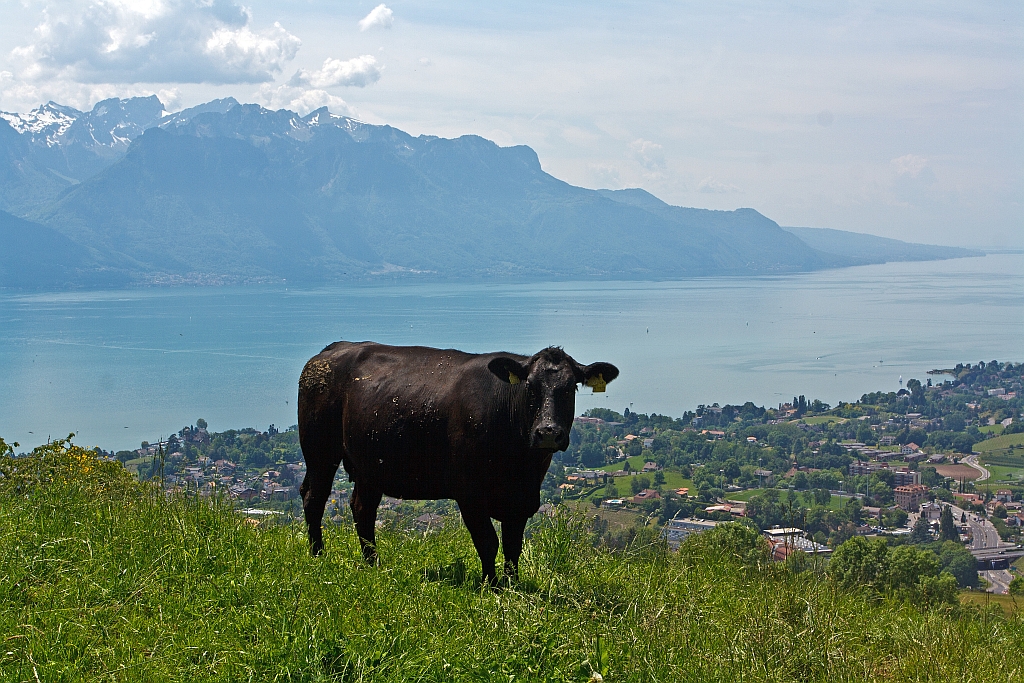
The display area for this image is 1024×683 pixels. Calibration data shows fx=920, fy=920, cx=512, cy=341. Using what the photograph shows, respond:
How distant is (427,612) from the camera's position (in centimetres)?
483

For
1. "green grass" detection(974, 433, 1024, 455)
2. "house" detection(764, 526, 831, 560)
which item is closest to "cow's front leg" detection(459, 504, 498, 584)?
"house" detection(764, 526, 831, 560)

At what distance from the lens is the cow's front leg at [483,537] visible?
19.9 ft

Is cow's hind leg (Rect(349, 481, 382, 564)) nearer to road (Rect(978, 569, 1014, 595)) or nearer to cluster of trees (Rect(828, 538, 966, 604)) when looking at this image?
cluster of trees (Rect(828, 538, 966, 604))

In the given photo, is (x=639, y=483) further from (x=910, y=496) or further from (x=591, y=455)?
(x=910, y=496)

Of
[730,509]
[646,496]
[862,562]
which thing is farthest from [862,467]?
[862,562]

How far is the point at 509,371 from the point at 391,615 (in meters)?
1.98

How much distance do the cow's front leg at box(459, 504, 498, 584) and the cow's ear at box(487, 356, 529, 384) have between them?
89cm

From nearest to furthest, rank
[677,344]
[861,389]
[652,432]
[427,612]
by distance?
[427,612] < [652,432] < [861,389] < [677,344]

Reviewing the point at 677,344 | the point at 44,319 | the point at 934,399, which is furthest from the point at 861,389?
the point at 44,319

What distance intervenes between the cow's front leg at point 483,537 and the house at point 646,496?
2419 centimetres

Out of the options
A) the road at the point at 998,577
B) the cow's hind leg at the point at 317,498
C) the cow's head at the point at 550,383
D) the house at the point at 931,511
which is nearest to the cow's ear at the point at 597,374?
the cow's head at the point at 550,383

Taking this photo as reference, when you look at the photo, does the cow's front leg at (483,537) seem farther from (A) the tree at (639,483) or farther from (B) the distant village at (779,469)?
(A) the tree at (639,483)

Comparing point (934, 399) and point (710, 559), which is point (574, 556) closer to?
point (710, 559)

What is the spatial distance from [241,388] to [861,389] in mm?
59854
